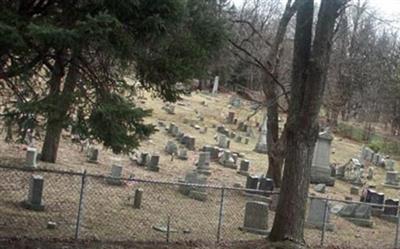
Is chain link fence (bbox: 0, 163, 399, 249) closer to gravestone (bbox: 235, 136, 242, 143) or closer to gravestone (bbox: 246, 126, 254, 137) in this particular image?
gravestone (bbox: 235, 136, 242, 143)

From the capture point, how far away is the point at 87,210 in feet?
40.7

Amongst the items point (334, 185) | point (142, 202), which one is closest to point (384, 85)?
point (334, 185)

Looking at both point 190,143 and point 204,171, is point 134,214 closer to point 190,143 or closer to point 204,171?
point 204,171

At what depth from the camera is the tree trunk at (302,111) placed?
10.5 m

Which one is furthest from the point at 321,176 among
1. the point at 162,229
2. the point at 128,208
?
the point at 162,229

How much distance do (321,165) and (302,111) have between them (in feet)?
44.0

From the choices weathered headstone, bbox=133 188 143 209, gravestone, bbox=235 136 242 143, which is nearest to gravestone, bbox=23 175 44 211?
weathered headstone, bbox=133 188 143 209

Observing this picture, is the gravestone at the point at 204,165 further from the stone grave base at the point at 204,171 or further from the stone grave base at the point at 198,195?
the stone grave base at the point at 198,195

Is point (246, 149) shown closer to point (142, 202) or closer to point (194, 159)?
point (194, 159)

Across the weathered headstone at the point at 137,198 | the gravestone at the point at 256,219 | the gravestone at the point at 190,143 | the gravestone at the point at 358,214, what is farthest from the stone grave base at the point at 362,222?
the gravestone at the point at 190,143

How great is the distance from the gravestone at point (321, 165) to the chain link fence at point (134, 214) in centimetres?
562

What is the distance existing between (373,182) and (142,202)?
15.9 metres

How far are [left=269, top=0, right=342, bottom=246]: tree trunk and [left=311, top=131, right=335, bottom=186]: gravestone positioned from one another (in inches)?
488

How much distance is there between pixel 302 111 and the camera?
34.8ft
